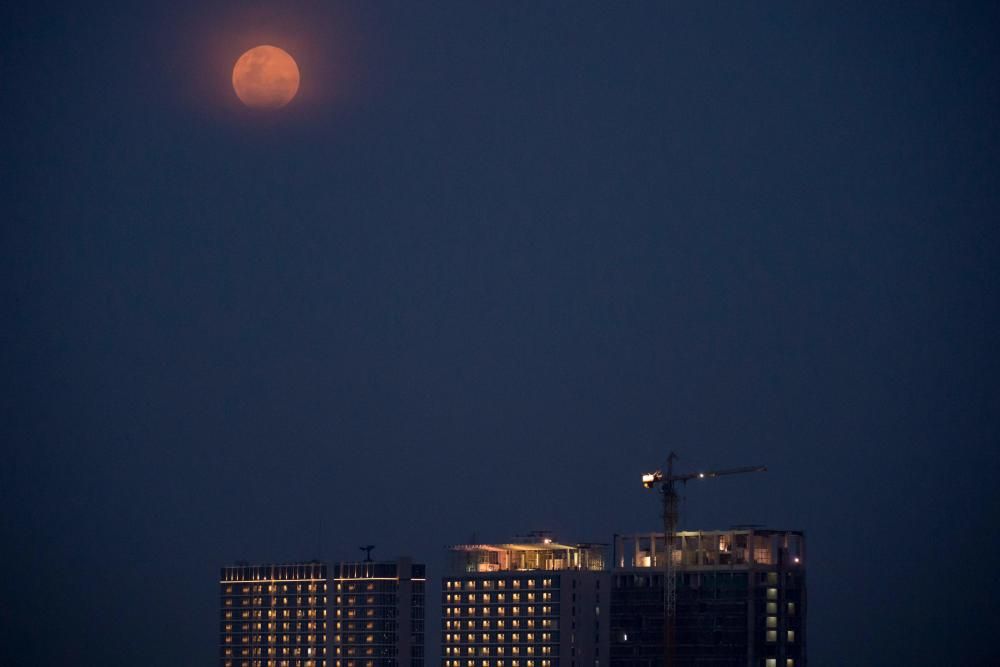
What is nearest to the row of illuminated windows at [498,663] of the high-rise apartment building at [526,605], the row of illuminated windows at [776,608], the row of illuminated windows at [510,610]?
the high-rise apartment building at [526,605]

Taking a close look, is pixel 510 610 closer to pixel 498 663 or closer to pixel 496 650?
pixel 496 650

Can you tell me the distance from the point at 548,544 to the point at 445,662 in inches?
638

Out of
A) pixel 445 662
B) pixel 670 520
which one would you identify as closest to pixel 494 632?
pixel 445 662

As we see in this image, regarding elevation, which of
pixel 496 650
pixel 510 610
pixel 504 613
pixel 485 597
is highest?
pixel 485 597

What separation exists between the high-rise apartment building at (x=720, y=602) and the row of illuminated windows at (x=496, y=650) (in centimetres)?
841

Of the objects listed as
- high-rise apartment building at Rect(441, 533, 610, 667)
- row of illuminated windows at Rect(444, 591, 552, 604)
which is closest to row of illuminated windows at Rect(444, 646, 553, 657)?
high-rise apartment building at Rect(441, 533, 610, 667)

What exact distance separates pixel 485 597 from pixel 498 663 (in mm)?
6739

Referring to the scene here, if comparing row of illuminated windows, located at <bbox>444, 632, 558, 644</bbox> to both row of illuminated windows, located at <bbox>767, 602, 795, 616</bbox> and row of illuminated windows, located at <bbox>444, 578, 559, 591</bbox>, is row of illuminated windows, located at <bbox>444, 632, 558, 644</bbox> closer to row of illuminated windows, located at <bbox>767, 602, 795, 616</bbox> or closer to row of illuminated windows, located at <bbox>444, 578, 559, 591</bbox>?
row of illuminated windows, located at <bbox>444, 578, 559, 591</bbox>

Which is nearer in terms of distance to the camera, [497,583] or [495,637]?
[495,637]

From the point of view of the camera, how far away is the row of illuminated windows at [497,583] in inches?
7500

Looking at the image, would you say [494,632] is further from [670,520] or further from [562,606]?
[670,520]

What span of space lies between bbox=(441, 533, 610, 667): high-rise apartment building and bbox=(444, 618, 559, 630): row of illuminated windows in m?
0.10

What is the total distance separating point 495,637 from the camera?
636 ft

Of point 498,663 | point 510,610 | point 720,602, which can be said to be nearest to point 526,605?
point 510,610
